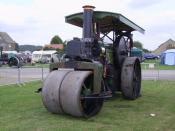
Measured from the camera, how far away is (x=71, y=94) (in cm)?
867

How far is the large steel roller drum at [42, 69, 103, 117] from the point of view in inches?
342

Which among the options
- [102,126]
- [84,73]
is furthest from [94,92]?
[102,126]

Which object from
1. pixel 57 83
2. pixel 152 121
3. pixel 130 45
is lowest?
pixel 152 121

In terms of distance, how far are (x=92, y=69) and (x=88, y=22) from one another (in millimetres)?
1561

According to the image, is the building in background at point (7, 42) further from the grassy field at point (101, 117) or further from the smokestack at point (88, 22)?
the smokestack at point (88, 22)

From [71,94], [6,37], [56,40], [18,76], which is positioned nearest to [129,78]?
[71,94]

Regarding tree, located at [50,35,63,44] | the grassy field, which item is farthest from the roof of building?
the grassy field

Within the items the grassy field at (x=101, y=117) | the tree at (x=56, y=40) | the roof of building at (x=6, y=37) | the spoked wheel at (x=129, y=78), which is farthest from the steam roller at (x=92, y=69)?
the tree at (x=56, y=40)

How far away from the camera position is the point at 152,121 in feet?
28.8

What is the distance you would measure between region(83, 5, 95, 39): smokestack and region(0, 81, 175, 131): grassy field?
185 cm

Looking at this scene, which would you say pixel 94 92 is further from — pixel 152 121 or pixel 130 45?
pixel 130 45

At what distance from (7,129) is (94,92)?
2234mm

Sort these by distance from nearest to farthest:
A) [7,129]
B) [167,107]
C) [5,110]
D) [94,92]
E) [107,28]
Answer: [7,129]
[94,92]
[5,110]
[167,107]
[107,28]

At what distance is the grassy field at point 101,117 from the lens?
8.05 m
